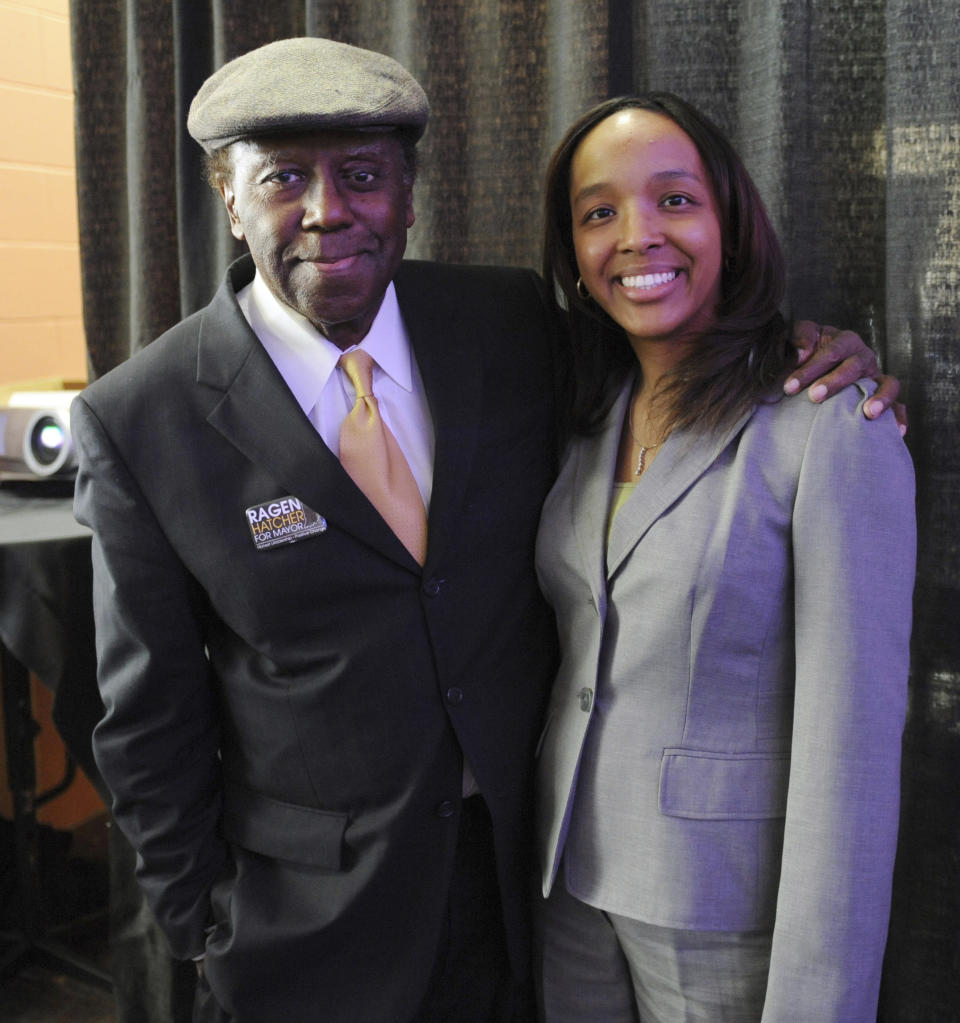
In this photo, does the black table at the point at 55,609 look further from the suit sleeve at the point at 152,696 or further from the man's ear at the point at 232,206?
the man's ear at the point at 232,206

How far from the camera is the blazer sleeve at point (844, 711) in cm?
95

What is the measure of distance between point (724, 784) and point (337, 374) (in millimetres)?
590

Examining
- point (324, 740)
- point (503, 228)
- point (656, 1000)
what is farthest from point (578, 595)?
point (503, 228)

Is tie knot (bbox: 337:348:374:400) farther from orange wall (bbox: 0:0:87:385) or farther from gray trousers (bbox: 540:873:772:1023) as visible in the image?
orange wall (bbox: 0:0:87:385)

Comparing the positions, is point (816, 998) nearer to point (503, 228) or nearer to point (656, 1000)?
point (656, 1000)

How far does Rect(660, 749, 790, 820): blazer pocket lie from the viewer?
3.38 feet

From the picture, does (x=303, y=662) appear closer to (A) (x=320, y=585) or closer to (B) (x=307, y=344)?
(A) (x=320, y=585)

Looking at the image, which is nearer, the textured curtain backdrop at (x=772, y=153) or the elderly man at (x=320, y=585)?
the elderly man at (x=320, y=585)

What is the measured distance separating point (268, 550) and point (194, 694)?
0.71 feet

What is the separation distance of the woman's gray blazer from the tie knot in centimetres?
27

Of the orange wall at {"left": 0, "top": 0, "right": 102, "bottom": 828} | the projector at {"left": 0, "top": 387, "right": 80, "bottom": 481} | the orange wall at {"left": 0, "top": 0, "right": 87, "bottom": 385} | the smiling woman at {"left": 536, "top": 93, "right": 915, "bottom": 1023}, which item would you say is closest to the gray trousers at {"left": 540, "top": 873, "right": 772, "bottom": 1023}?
the smiling woman at {"left": 536, "top": 93, "right": 915, "bottom": 1023}

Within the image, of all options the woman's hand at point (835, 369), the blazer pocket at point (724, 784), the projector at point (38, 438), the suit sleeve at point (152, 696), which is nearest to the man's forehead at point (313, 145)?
the suit sleeve at point (152, 696)

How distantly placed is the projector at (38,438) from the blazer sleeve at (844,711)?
1.22 m

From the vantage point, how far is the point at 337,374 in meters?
1.18
